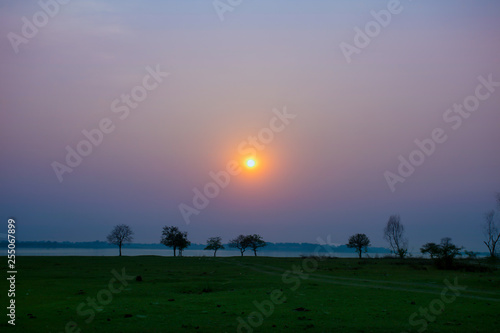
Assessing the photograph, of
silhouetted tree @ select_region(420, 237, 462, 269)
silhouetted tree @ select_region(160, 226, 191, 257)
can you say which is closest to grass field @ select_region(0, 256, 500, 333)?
silhouetted tree @ select_region(420, 237, 462, 269)

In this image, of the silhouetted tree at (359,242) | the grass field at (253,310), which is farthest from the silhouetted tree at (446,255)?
the silhouetted tree at (359,242)

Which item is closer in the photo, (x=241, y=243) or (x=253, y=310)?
(x=253, y=310)

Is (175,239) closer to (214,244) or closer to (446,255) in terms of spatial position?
(214,244)

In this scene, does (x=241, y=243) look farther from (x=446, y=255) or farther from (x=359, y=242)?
(x=446, y=255)

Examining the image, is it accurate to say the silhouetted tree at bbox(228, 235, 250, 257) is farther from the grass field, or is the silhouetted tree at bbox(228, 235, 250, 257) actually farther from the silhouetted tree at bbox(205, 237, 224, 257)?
the grass field

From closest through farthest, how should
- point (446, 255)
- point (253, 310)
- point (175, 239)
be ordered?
point (253, 310)
point (446, 255)
point (175, 239)

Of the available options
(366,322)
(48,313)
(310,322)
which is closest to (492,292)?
(366,322)

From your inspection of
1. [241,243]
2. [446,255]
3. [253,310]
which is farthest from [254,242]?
[253,310]

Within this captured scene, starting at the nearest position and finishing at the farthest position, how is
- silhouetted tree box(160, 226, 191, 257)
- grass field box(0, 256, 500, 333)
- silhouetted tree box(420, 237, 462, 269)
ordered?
1. grass field box(0, 256, 500, 333)
2. silhouetted tree box(420, 237, 462, 269)
3. silhouetted tree box(160, 226, 191, 257)

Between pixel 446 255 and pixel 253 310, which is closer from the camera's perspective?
pixel 253 310

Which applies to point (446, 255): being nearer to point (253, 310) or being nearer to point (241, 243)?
point (253, 310)

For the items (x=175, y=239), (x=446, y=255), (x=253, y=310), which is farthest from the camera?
(x=175, y=239)

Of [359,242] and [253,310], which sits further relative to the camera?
[359,242]

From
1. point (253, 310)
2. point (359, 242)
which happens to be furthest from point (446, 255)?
point (359, 242)
